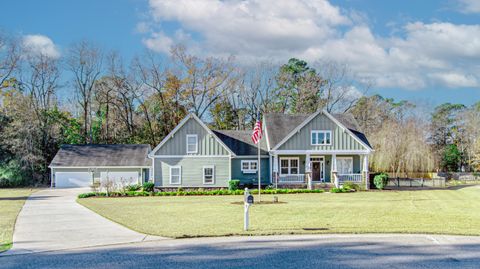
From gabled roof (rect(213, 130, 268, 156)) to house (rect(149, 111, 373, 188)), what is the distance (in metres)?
0.08

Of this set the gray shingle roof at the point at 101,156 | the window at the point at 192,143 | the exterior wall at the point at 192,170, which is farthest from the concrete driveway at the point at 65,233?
the gray shingle roof at the point at 101,156

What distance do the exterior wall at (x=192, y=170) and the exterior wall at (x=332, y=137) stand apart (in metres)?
5.90

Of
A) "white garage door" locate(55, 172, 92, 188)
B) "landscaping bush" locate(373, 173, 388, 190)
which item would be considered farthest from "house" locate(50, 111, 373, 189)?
"white garage door" locate(55, 172, 92, 188)

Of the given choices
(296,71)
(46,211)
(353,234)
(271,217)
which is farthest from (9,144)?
(353,234)

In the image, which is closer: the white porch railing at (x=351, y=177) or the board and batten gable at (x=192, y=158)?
the board and batten gable at (x=192, y=158)

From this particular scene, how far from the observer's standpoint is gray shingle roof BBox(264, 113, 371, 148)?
131 ft

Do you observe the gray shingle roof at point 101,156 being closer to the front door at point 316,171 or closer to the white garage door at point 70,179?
the white garage door at point 70,179

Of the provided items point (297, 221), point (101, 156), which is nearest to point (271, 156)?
point (101, 156)

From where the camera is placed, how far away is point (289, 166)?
1560 inches

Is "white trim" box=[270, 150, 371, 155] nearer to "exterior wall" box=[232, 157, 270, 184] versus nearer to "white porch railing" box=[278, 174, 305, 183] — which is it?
"white porch railing" box=[278, 174, 305, 183]

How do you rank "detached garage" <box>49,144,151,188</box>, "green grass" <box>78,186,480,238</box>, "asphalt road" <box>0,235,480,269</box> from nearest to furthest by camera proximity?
"asphalt road" <box>0,235,480,269</box> → "green grass" <box>78,186,480,238</box> → "detached garage" <box>49,144,151,188</box>

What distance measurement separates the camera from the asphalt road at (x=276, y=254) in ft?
32.4

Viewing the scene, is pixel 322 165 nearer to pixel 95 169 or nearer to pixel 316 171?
pixel 316 171

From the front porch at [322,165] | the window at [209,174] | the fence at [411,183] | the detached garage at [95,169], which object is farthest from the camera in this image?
the detached garage at [95,169]
